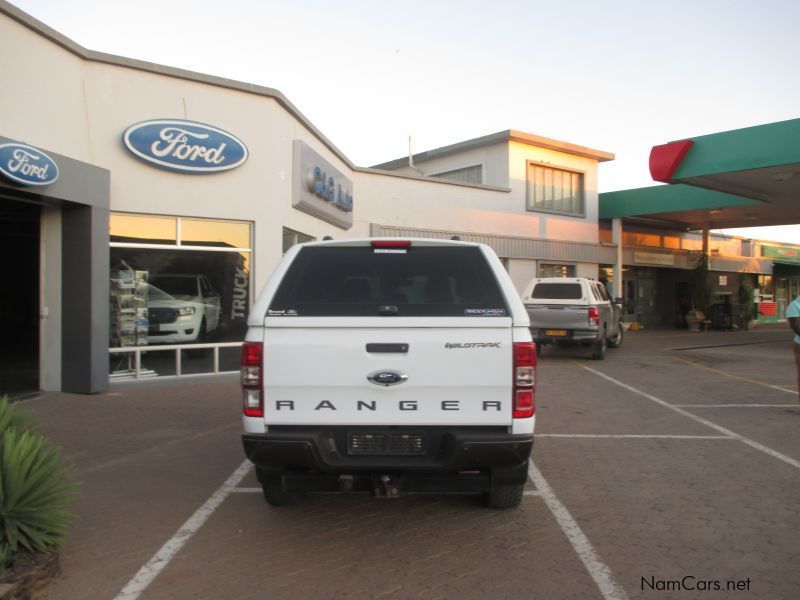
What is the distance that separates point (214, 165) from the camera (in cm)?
1086

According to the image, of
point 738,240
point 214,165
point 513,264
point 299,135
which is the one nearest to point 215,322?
point 214,165

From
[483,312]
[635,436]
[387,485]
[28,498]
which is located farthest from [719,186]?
[28,498]

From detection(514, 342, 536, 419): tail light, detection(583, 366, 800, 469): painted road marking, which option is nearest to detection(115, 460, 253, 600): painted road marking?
detection(514, 342, 536, 419): tail light

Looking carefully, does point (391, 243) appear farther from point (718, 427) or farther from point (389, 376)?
point (718, 427)

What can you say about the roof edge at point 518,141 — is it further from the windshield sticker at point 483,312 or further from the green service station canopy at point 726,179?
the windshield sticker at point 483,312

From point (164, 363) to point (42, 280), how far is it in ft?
7.54

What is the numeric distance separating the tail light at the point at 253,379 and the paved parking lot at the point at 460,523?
3.29ft

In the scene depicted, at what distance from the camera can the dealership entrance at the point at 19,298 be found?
424 inches

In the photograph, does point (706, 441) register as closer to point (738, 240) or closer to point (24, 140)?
point (24, 140)

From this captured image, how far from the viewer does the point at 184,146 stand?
1051cm

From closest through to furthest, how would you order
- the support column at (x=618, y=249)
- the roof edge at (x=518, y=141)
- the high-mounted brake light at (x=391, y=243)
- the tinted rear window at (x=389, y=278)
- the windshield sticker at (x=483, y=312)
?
1. the windshield sticker at (x=483, y=312)
2. the tinted rear window at (x=389, y=278)
3. the high-mounted brake light at (x=391, y=243)
4. the roof edge at (x=518, y=141)
5. the support column at (x=618, y=249)

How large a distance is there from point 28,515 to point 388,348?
91.8 inches

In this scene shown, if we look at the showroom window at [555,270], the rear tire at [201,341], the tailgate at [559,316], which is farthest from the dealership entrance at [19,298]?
the showroom window at [555,270]

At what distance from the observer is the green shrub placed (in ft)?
11.8
